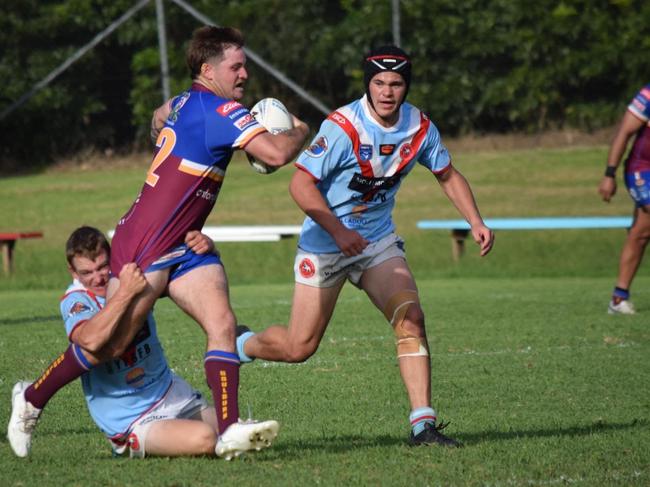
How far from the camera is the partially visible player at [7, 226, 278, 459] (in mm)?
5727

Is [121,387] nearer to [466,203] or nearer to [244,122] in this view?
[244,122]

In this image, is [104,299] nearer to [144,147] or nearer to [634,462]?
[634,462]

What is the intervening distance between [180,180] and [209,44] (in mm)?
674

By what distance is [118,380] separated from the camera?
5812 millimetres

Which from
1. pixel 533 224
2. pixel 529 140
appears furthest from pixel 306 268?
pixel 529 140

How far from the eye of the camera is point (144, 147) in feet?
83.0

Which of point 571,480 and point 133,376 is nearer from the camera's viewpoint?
point 571,480

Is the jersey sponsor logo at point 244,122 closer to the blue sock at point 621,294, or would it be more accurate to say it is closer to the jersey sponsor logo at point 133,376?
the jersey sponsor logo at point 133,376

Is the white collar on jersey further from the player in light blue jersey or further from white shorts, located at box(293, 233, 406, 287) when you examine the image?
white shorts, located at box(293, 233, 406, 287)

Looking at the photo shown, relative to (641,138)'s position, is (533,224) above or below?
below

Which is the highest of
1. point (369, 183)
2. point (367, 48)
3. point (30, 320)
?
point (369, 183)

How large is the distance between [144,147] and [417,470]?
66.9 ft

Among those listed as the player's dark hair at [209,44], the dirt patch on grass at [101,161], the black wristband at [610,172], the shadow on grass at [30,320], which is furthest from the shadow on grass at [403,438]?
the dirt patch on grass at [101,161]

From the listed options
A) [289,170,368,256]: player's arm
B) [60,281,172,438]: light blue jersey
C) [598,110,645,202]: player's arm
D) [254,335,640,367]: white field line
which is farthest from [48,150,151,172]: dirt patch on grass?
[60,281,172,438]: light blue jersey
